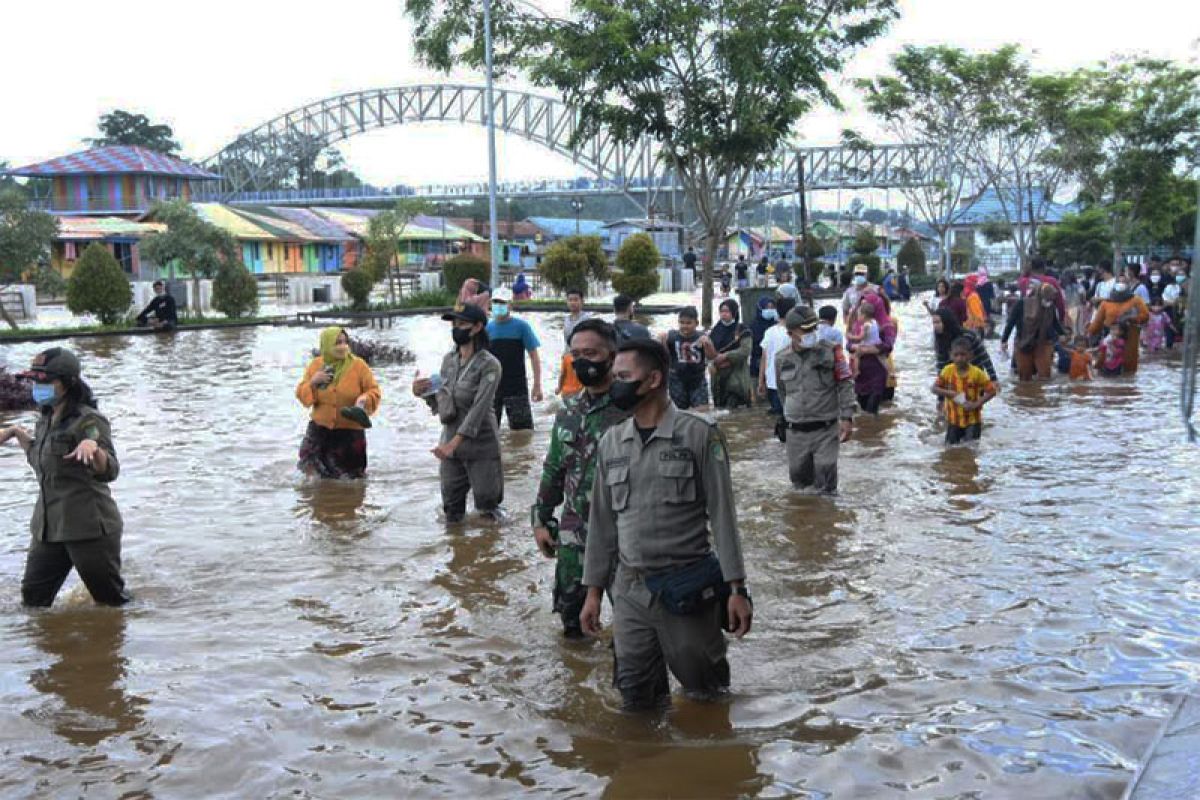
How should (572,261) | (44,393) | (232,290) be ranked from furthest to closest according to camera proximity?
(572,261)
(232,290)
(44,393)

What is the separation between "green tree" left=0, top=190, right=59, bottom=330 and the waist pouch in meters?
→ 29.8

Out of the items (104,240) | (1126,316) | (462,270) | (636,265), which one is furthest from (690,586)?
(104,240)

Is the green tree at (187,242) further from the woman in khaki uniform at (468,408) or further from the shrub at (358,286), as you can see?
Result: the woman in khaki uniform at (468,408)

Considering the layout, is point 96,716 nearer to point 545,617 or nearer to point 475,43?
point 545,617

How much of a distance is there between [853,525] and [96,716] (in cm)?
532

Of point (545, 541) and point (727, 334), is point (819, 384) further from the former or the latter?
point (727, 334)

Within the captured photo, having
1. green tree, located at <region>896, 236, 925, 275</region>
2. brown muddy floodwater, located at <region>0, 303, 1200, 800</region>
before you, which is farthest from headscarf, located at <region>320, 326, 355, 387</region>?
green tree, located at <region>896, 236, 925, 275</region>

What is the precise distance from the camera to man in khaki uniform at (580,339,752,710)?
182 inches

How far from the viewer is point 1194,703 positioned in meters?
4.80

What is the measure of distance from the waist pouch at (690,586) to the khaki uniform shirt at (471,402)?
3602 mm

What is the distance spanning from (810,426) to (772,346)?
3272 mm

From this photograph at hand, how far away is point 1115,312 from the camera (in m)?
17.9

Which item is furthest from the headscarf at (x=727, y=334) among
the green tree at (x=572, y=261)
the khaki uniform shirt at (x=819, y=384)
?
the green tree at (x=572, y=261)

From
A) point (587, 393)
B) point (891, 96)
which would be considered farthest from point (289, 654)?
point (891, 96)
